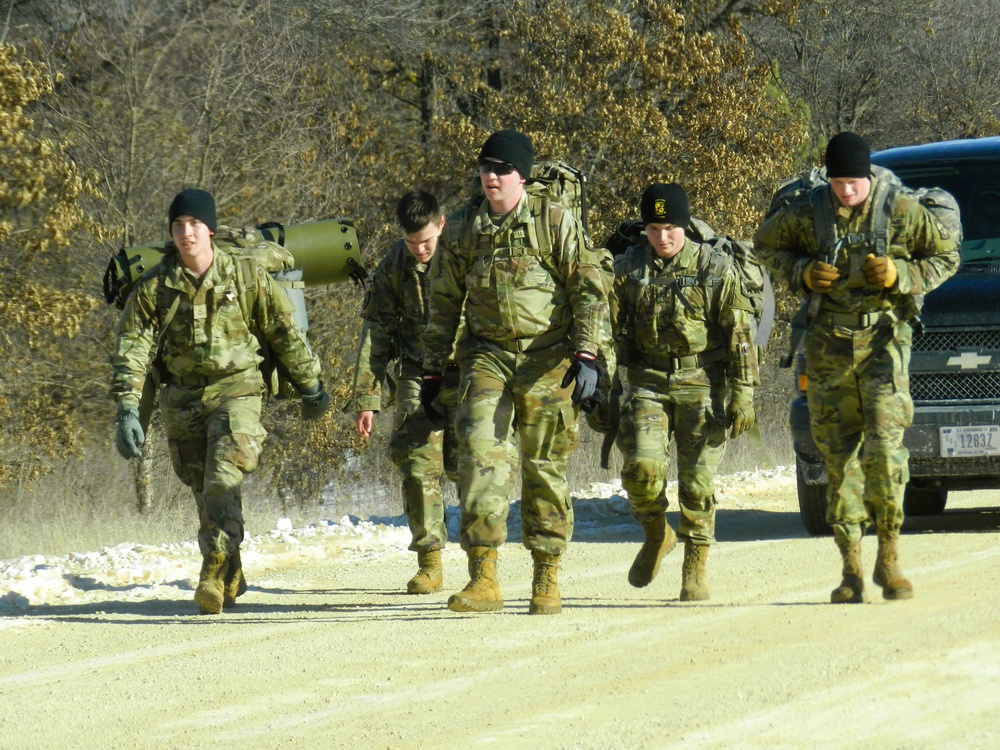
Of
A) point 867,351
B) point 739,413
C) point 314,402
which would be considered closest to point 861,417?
point 867,351

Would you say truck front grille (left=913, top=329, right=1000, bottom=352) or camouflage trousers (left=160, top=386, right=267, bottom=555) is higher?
truck front grille (left=913, top=329, right=1000, bottom=352)

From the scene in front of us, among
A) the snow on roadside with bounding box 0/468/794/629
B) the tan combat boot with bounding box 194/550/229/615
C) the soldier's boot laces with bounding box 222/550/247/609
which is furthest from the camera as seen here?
the snow on roadside with bounding box 0/468/794/629

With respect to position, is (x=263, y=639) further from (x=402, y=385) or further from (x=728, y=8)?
(x=728, y=8)

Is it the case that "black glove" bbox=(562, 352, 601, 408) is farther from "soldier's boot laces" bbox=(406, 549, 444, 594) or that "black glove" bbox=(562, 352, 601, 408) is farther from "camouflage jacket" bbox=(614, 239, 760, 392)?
"soldier's boot laces" bbox=(406, 549, 444, 594)

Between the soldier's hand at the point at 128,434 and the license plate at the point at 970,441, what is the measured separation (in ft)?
16.2

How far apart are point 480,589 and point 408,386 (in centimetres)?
174

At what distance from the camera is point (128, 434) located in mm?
8289

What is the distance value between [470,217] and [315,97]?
48.4 ft

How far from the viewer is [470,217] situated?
793 cm

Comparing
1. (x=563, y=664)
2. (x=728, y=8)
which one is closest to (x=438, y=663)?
(x=563, y=664)

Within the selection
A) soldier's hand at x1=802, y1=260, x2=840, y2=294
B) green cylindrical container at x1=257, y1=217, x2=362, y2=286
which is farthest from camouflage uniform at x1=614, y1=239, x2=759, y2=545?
green cylindrical container at x1=257, y1=217, x2=362, y2=286

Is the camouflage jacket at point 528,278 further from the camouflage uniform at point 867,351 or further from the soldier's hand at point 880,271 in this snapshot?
the soldier's hand at point 880,271

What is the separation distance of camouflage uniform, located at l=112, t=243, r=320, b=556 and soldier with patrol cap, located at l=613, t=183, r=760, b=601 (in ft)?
6.22

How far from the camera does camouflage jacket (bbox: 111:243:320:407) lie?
28.0 ft
